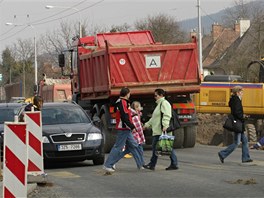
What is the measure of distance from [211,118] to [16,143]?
2269cm

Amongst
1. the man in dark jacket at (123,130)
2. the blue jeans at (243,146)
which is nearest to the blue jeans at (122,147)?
the man in dark jacket at (123,130)

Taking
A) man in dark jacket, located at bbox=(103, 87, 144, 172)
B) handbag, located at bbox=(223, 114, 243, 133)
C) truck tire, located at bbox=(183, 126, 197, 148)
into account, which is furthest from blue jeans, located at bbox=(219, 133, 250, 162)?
truck tire, located at bbox=(183, 126, 197, 148)

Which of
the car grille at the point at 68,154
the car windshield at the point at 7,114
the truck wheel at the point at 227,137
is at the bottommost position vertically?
the truck wheel at the point at 227,137

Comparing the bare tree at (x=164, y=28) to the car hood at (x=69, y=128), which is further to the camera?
the bare tree at (x=164, y=28)

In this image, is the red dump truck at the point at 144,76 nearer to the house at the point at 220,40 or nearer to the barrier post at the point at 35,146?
the barrier post at the point at 35,146

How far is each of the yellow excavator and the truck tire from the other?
138 inches

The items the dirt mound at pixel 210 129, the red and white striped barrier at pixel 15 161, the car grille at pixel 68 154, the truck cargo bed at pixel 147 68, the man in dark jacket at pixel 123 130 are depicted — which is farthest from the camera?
the dirt mound at pixel 210 129

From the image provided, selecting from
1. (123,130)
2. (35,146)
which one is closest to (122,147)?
(123,130)

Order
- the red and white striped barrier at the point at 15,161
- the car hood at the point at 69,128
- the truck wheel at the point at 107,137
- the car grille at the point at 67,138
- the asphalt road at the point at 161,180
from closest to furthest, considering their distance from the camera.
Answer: the red and white striped barrier at the point at 15,161, the asphalt road at the point at 161,180, the car grille at the point at 67,138, the car hood at the point at 69,128, the truck wheel at the point at 107,137

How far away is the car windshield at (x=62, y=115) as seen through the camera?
18.4 meters

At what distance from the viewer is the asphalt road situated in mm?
12391

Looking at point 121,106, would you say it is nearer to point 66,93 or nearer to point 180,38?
point 66,93

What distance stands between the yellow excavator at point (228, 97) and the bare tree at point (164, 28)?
42.1m

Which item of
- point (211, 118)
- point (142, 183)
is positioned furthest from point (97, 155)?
point (211, 118)
